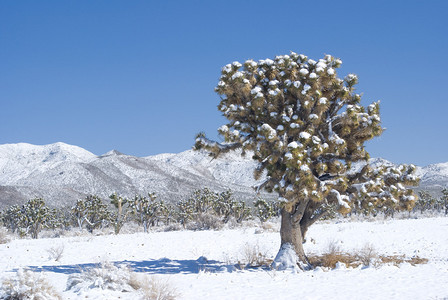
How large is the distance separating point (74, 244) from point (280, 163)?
1233 centimetres

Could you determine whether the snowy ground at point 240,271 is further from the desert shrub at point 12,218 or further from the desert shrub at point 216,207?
the desert shrub at point 12,218

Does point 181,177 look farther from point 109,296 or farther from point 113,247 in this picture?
point 109,296

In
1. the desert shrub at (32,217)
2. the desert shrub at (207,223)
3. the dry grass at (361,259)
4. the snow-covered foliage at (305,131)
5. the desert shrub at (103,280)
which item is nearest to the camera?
the desert shrub at (103,280)

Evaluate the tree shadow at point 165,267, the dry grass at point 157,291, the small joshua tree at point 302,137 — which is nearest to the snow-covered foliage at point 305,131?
the small joshua tree at point 302,137

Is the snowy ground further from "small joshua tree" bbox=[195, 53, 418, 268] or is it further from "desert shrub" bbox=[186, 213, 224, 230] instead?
"desert shrub" bbox=[186, 213, 224, 230]

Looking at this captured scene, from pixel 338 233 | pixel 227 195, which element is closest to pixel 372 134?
pixel 338 233

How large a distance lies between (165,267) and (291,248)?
4.39 meters

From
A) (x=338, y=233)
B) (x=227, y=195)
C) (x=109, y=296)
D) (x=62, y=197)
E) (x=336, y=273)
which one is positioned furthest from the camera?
(x=62, y=197)

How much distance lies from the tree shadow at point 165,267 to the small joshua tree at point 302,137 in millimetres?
2326

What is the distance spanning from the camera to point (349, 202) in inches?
536

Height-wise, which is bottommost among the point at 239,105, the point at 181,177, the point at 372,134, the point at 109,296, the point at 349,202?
the point at 109,296

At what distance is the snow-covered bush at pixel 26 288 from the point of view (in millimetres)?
8617

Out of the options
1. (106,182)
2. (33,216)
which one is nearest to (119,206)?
(33,216)

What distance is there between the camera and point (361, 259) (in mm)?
14461
